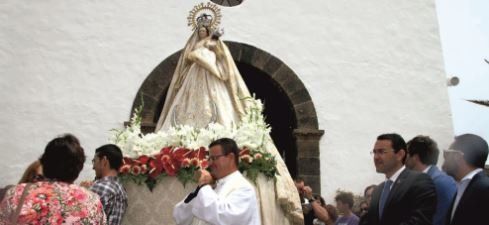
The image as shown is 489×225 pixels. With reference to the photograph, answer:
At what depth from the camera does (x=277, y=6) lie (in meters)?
8.98

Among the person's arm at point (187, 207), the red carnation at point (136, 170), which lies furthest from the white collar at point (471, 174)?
the red carnation at point (136, 170)

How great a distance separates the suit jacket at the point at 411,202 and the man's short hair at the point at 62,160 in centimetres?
169

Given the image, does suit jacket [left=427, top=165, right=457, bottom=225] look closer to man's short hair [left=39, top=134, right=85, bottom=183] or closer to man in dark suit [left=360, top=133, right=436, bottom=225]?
man in dark suit [left=360, top=133, right=436, bottom=225]

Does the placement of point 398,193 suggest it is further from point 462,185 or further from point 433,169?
point 433,169

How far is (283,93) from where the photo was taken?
29.1 ft

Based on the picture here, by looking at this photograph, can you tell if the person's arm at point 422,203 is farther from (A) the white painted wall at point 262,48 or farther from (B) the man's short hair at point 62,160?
(A) the white painted wall at point 262,48

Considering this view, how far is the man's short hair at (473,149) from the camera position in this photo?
3.50 metres

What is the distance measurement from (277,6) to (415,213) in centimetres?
620

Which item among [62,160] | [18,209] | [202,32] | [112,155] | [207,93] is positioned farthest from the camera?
[202,32]

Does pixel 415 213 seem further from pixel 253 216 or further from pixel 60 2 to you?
pixel 60 2

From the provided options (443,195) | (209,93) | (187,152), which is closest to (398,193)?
(443,195)

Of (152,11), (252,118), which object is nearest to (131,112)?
(152,11)

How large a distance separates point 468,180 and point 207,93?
7.50 ft

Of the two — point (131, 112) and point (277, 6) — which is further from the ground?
point (277, 6)
